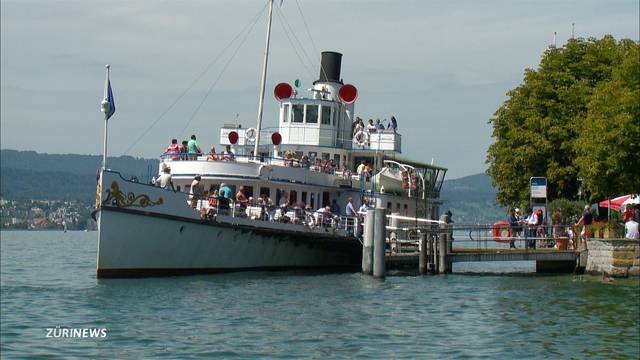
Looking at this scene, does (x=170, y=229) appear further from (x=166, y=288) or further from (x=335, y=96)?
(x=335, y=96)

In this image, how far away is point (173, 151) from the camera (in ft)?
114

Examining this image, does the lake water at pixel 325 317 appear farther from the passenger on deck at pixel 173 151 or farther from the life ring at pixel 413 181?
the life ring at pixel 413 181

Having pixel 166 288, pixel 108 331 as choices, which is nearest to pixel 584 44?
pixel 166 288

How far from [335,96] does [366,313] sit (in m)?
20.9

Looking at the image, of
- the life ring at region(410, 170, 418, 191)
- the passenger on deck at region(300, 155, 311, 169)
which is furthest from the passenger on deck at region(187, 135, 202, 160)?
the life ring at region(410, 170, 418, 191)

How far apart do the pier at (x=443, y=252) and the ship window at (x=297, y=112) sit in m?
6.65

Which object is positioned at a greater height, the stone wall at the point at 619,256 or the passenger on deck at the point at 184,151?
the passenger on deck at the point at 184,151

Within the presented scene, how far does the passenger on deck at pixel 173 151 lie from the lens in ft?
114

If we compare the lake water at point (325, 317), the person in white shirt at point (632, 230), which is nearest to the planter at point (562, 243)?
the lake water at point (325, 317)

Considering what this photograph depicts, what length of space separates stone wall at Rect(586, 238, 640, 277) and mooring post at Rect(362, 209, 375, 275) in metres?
7.26

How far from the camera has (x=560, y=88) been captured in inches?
1847

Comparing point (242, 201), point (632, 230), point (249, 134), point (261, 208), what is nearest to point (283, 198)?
point (261, 208)

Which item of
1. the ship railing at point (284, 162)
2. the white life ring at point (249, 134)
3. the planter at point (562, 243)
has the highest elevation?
the white life ring at point (249, 134)

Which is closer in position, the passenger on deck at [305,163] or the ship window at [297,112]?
the passenger on deck at [305,163]
